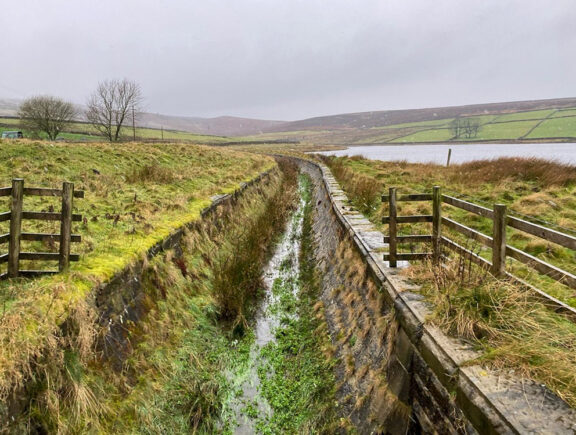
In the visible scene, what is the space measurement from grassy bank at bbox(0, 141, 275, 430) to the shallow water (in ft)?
7.06

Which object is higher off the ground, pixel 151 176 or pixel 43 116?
pixel 43 116

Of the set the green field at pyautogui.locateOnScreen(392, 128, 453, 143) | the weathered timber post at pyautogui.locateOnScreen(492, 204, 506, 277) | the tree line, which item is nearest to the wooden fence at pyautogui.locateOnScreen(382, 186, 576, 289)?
the weathered timber post at pyautogui.locateOnScreen(492, 204, 506, 277)

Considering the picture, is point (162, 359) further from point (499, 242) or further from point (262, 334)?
point (499, 242)

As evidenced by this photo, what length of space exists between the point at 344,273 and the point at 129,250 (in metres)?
4.15

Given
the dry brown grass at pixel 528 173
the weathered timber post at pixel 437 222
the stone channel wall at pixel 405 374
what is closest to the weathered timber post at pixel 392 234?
the stone channel wall at pixel 405 374

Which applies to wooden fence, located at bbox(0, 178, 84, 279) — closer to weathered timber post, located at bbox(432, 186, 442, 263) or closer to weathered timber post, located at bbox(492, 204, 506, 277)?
weathered timber post, located at bbox(432, 186, 442, 263)

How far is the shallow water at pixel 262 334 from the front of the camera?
459 cm

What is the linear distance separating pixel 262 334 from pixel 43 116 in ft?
158

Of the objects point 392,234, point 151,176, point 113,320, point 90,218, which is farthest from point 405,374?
point 151,176

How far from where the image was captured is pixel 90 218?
7473mm

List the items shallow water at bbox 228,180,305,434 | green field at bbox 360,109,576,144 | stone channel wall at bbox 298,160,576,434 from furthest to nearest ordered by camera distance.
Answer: green field at bbox 360,109,576,144 < shallow water at bbox 228,180,305,434 < stone channel wall at bbox 298,160,576,434

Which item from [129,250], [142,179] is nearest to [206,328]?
[129,250]

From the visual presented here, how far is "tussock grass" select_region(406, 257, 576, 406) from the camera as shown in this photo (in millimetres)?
2816

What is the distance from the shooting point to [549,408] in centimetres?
247
